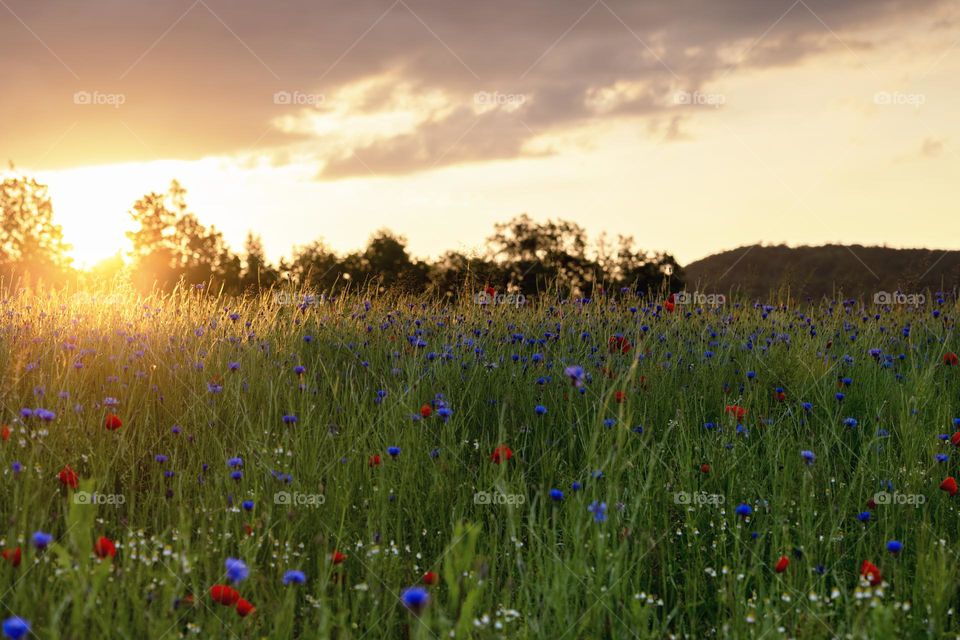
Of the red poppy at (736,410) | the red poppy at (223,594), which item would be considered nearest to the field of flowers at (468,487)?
the red poppy at (223,594)

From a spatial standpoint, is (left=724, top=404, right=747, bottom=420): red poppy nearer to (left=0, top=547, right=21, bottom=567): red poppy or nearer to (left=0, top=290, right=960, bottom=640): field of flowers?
(left=0, top=290, right=960, bottom=640): field of flowers

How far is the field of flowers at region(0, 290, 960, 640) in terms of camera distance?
2.80 meters

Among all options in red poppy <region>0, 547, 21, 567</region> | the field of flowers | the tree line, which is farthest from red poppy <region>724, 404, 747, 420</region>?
the tree line

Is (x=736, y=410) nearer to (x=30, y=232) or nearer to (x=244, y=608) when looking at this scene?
(x=244, y=608)

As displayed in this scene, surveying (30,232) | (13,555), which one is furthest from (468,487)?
(30,232)

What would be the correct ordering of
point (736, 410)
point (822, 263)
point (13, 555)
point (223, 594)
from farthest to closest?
1. point (822, 263)
2. point (736, 410)
3. point (13, 555)
4. point (223, 594)

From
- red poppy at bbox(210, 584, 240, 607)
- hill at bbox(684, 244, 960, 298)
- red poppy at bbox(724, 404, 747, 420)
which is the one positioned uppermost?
hill at bbox(684, 244, 960, 298)

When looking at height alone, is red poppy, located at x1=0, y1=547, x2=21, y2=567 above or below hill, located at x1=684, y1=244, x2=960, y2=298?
below

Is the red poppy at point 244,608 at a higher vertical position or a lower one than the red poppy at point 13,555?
lower

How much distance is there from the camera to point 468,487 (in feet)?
13.5

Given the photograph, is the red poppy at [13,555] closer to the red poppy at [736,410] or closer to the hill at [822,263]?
the red poppy at [736,410]

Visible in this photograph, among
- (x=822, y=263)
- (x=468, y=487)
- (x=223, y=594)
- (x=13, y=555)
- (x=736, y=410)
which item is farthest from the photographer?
(x=822, y=263)

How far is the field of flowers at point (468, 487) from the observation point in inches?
110

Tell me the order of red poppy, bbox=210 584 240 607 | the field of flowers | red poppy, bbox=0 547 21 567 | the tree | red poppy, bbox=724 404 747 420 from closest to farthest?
1. red poppy, bbox=210 584 240 607
2. red poppy, bbox=0 547 21 567
3. the field of flowers
4. red poppy, bbox=724 404 747 420
5. the tree
